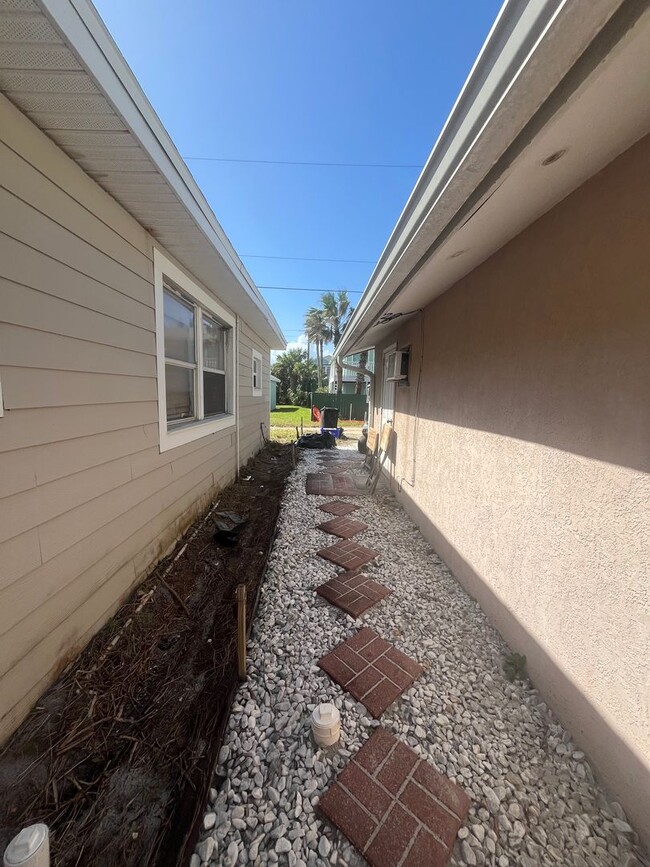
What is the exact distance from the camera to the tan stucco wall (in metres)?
1.23

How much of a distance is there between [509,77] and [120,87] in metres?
1.53

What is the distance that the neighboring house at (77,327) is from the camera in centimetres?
135

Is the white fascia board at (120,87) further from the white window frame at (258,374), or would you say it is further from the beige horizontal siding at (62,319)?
the white window frame at (258,374)

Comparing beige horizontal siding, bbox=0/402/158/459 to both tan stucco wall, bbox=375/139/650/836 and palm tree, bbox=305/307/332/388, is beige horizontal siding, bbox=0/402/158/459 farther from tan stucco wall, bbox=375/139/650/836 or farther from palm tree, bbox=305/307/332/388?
palm tree, bbox=305/307/332/388

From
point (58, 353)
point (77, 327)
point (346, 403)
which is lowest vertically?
point (346, 403)

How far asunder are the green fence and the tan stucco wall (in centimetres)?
1583

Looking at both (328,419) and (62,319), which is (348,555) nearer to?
(62,319)

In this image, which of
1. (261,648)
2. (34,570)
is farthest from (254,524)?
(34,570)

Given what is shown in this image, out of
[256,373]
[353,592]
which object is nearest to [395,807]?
[353,592]

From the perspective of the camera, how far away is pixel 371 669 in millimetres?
1799

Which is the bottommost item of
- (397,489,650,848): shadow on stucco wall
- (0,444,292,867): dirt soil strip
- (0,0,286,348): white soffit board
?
(0,444,292,867): dirt soil strip

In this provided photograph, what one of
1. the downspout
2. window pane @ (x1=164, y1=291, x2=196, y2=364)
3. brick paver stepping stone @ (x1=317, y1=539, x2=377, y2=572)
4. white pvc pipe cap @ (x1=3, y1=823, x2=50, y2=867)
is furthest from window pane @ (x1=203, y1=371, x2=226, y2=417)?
white pvc pipe cap @ (x1=3, y1=823, x2=50, y2=867)

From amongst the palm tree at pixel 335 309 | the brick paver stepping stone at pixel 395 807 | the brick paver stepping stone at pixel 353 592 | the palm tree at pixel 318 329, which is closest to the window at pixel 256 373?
the brick paver stepping stone at pixel 353 592

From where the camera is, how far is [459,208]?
154 centimetres
